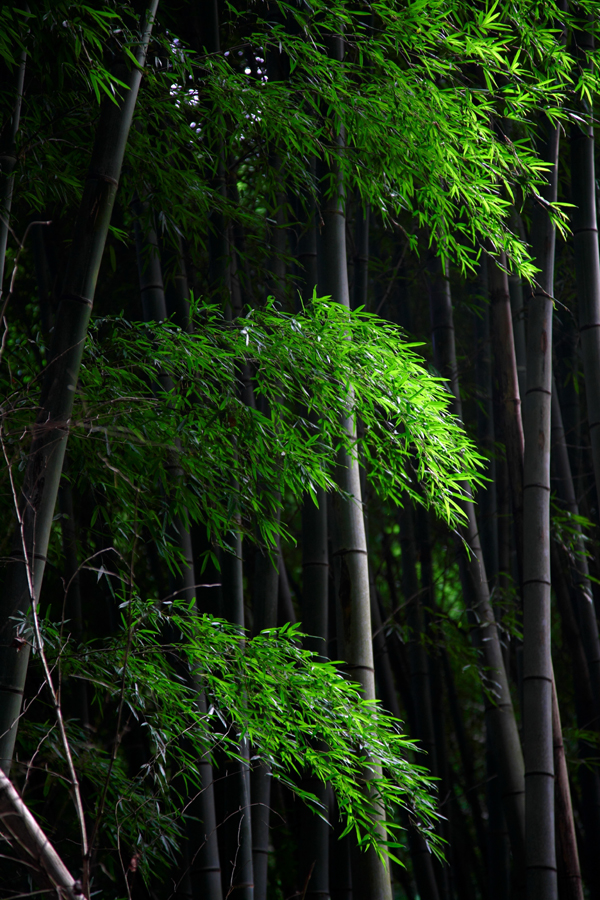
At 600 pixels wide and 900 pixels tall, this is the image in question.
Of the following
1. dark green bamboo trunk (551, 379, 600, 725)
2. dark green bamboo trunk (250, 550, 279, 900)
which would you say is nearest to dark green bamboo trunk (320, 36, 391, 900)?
dark green bamboo trunk (250, 550, 279, 900)

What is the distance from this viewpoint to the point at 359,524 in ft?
8.34

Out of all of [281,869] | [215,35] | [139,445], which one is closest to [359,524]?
[139,445]

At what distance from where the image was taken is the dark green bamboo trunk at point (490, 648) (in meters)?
3.30

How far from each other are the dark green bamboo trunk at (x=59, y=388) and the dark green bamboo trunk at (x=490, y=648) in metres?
1.44

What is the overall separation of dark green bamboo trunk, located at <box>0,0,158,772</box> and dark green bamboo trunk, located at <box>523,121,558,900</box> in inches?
67.9

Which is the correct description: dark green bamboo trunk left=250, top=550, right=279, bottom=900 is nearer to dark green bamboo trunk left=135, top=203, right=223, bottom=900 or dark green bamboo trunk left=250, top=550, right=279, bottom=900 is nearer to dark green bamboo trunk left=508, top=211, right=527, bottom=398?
dark green bamboo trunk left=135, top=203, right=223, bottom=900

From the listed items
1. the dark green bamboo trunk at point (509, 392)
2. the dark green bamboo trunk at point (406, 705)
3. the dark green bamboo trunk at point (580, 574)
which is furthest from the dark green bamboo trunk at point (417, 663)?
the dark green bamboo trunk at point (509, 392)

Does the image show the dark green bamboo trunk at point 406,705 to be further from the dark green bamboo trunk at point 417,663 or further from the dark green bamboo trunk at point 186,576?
the dark green bamboo trunk at point 186,576

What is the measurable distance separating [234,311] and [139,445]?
1.53 meters

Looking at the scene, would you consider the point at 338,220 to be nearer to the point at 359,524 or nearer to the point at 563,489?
the point at 359,524

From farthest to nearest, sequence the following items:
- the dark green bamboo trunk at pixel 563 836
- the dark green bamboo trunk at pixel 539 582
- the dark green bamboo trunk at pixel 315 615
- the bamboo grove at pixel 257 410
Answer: the dark green bamboo trunk at pixel 563 836, the dark green bamboo trunk at pixel 315 615, the dark green bamboo trunk at pixel 539 582, the bamboo grove at pixel 257 410

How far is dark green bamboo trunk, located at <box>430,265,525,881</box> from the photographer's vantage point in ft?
10.8

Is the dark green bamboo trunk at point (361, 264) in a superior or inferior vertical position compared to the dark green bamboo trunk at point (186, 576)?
superior

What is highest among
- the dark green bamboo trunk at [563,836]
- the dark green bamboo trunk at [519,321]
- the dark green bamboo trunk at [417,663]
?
the dark green bamboo trunk at [519,321]
